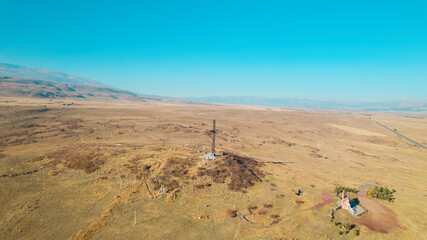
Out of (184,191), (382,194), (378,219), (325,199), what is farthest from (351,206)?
(184,191)

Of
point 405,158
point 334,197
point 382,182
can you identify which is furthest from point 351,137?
point 334,197

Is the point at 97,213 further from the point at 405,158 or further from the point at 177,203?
the point at 405,158

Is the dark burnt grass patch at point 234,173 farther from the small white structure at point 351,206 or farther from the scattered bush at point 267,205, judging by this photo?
the small white structure at point 351,206

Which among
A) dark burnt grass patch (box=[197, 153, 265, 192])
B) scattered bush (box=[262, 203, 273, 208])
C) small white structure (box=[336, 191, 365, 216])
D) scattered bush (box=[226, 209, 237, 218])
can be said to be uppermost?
dark burnt grass patch (box=[197, 153, 265, 192])

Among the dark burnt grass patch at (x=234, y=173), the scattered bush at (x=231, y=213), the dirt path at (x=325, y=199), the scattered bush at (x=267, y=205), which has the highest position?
the dark burnt grass patch at (x=234, y=173)

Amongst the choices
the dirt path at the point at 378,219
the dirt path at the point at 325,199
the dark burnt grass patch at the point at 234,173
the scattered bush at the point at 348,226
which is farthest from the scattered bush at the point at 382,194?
the dark burnt grass patch at the point at 234,173

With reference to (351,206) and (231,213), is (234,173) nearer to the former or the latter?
(231,213)

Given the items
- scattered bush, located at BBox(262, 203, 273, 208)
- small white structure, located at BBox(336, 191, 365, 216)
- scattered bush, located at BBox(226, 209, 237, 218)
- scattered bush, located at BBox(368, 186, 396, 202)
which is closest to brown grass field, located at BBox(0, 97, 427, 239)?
scattered bush, located at BBox(226, 209, 237, 218)

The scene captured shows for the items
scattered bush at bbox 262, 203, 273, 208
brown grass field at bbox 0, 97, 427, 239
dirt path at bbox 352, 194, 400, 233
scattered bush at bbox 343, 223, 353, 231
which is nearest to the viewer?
brown grass field at bbox 0, 97, 427, 239

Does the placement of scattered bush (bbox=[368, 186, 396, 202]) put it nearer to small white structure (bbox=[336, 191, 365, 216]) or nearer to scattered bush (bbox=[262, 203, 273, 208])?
small white structure (bbox=[336, 191, 365, 216])
